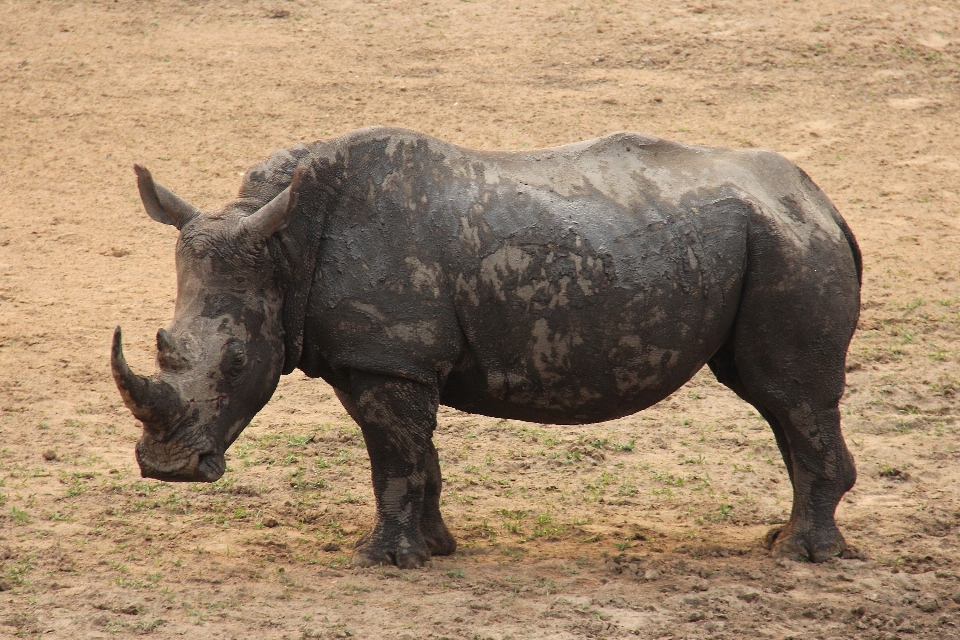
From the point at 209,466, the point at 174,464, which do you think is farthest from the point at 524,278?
the point at 174,464

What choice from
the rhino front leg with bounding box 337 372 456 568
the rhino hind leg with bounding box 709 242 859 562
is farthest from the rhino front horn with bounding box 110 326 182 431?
the rhino hind leg with bounding box 709 242 859 562

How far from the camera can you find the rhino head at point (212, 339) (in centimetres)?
570

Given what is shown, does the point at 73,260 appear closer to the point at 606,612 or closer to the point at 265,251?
the point at 265,251

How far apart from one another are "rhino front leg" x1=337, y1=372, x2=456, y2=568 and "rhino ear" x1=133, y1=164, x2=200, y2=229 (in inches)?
46.6

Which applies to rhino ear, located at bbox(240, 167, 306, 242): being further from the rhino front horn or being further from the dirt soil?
the dirt soil

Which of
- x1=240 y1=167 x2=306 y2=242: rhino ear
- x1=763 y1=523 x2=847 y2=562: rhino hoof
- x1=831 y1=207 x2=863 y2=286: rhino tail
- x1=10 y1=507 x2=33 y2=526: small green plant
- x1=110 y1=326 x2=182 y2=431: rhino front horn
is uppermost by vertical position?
x1=240 y1=167 x2=306 y2=242: rhino ear

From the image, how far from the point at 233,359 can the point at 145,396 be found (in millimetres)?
529

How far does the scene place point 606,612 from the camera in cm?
589

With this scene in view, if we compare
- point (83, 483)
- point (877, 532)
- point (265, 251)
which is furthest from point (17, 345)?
point (877, 532)

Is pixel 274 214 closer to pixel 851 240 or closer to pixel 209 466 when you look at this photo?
pixel 209 466

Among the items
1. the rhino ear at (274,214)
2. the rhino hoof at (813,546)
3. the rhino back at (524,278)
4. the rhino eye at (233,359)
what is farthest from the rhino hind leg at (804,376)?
the rhino eye at (233,359)

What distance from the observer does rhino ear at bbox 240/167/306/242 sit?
5.78 m

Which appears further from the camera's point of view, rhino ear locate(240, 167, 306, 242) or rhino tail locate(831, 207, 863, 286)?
rhino tail locate(831, 207, 863, 286)

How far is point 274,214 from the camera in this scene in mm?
5840
